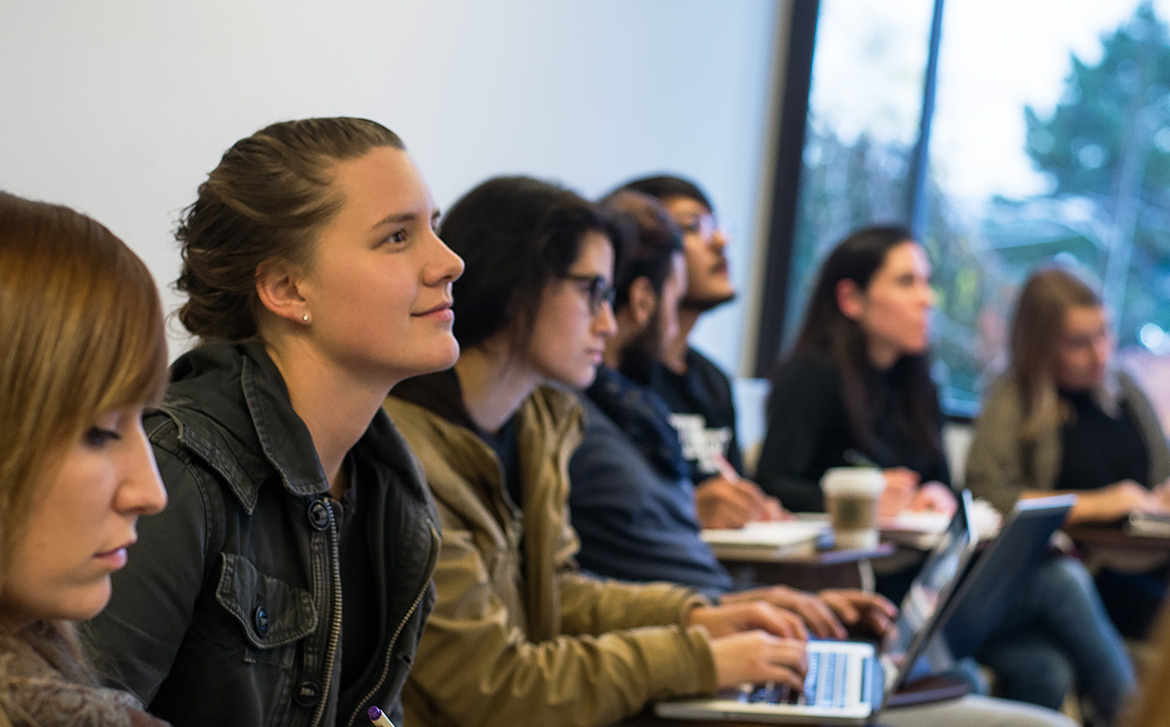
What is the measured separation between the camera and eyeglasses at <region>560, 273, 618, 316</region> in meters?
1.89

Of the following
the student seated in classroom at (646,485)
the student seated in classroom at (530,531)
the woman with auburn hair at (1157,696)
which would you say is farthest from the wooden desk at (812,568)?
the woman with auburn hair at (1157,696)

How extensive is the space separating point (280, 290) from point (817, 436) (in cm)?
223

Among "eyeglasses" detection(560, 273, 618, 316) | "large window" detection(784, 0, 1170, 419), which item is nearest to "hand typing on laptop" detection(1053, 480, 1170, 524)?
"large window" detection(784, 0, 1170, 419)

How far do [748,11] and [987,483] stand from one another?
204cm

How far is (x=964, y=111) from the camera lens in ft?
14.8

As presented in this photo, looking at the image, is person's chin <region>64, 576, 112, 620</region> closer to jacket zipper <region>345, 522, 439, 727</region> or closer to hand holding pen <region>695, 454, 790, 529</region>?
jacket zipper <region>345, 522, 439, 727</region>

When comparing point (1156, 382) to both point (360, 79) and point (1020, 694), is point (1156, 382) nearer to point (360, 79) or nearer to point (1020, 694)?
point (1020, 694)

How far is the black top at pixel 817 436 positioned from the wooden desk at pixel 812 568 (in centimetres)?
63

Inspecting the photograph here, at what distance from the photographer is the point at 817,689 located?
1692mm

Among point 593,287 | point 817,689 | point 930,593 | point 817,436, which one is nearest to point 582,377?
point 593,287

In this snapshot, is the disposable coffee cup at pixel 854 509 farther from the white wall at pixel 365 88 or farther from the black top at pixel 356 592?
the black top at pixel 356 592

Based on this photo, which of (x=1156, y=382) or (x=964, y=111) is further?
(x=964, y=111)

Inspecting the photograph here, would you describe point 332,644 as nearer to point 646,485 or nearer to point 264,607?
point 264,607

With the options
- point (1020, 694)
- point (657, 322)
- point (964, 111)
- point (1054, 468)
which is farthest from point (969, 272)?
point (657, 322)
